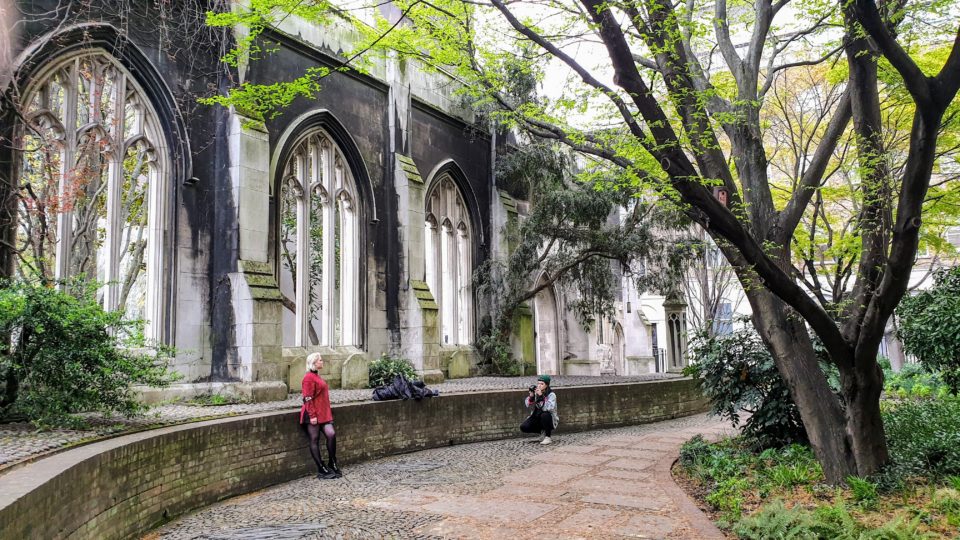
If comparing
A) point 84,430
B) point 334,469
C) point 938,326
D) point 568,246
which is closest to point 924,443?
point 938,326

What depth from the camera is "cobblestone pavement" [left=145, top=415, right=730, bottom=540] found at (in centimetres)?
592

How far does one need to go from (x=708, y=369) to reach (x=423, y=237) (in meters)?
8.18

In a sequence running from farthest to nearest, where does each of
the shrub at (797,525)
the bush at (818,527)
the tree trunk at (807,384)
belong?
1. the tree trunk at (807,384)
2. the shrub at (797,525)
3. the bush at (818,527)

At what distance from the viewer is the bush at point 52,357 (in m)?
6.78

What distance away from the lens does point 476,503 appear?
695cm

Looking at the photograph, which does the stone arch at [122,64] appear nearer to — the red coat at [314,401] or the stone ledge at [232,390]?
the stone ledge at [232,390]

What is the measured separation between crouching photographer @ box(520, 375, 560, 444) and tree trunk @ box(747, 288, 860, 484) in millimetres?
4436

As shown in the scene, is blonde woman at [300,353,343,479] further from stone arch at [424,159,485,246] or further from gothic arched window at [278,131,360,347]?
stone arch at [424,159,485,246]

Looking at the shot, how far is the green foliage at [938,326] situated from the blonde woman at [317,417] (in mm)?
7657

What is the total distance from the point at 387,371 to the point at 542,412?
4047 millimetres

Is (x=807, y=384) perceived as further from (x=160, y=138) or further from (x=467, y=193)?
(x=467, y=193)

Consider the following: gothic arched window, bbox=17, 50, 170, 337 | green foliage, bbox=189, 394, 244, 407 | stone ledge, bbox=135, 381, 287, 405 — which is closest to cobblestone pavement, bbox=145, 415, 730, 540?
stone ledge, bbox=135, 381, 287, 405

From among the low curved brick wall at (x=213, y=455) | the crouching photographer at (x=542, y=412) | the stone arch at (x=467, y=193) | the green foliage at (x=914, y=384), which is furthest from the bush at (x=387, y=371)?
the green foliage at (x=914, y=384)

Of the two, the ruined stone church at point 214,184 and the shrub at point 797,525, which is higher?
the ruined stone church at point 214,184
